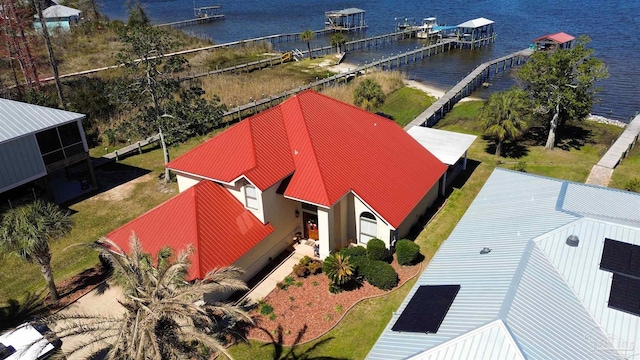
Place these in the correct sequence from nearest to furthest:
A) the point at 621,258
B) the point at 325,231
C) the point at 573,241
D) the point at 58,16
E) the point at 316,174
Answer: the point at 621,258, the point at 573,241, the point at 325,231, the point at 316,174, the point at 58,16

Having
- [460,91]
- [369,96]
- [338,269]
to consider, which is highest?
[369,96]

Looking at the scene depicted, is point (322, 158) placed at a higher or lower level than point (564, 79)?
lower

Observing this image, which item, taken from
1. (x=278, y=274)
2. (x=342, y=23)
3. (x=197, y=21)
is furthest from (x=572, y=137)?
(x=197, y=21)

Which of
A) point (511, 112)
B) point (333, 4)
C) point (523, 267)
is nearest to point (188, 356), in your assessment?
point (523, 267)

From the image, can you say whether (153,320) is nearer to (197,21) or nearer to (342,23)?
(342,23)

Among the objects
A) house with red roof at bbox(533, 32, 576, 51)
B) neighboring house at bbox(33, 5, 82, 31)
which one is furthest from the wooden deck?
neighboring house at bbox(33, 5, 82, 31)

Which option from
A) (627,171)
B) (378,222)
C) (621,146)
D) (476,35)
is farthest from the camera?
(476,35)
